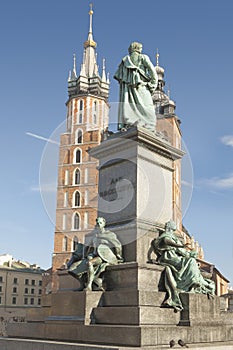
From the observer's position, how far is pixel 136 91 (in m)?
12.5

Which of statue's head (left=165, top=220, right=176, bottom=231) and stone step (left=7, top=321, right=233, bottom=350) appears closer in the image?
stone step (left=7, top=321, right=233, bottom=350)

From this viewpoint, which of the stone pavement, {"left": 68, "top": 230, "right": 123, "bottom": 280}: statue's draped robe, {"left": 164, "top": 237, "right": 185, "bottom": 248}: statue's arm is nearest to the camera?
the stone pavement

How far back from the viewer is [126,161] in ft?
37.1

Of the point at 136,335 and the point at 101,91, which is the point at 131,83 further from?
the point at 101,91

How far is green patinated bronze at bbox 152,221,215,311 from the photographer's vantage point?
370 inches

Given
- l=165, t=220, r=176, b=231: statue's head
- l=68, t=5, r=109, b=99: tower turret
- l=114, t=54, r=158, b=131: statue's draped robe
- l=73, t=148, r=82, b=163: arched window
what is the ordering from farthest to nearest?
1. l=68, t=5, r=109, b=99: tower turret
2. l=73, t=148, r=82, b=163: arched window
3. l=114, t=54, r=158, b=131: statue's draped robe
4. l=165, t=220, r=176, b=231: statue's head

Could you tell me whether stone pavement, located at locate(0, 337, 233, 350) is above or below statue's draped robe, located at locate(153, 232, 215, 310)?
below

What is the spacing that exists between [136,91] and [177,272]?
16.7ft

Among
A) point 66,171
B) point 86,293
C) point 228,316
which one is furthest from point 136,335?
point 66,171

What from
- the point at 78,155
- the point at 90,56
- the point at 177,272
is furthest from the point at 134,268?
the point at 90,56

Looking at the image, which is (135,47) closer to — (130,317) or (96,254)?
(96,254)

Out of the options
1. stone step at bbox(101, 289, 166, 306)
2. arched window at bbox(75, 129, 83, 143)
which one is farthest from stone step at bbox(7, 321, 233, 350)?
arched window at bbox(75, 129, 83, 143)

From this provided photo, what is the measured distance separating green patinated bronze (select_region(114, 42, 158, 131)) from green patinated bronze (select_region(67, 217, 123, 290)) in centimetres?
314

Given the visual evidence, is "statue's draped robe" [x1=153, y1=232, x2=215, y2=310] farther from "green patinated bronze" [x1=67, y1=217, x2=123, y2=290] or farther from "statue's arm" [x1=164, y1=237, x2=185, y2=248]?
"green patinated bronze" [x1=67, y1=217, x2=123, y2=290]
